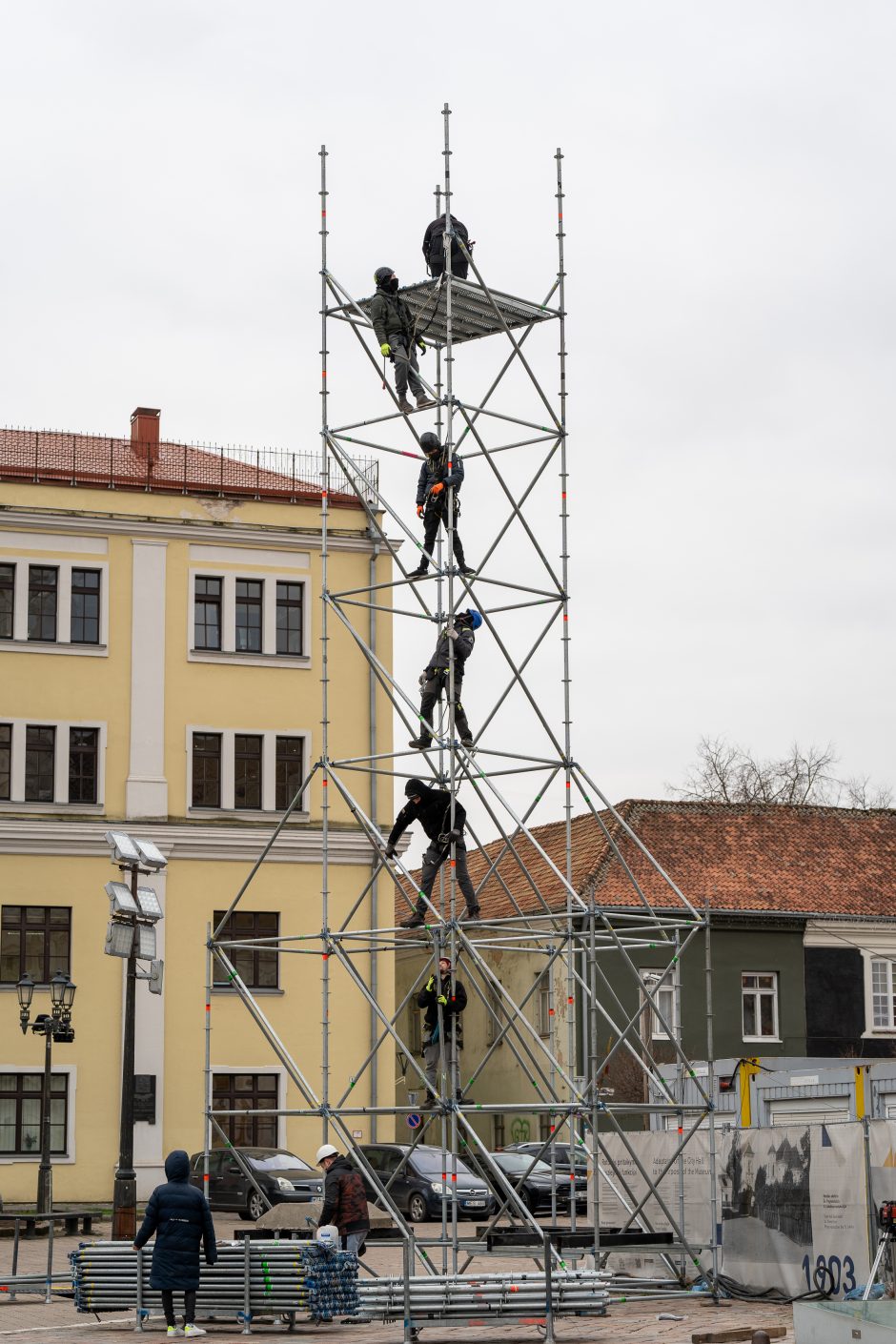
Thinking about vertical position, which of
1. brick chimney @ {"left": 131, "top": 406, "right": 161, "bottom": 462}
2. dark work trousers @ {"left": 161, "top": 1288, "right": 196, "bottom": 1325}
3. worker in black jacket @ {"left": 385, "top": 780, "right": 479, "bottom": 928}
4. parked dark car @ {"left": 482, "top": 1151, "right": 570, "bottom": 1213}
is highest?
brick chimney @ {"left": 131, "top": 406, "right": 161, "bottom": 462}

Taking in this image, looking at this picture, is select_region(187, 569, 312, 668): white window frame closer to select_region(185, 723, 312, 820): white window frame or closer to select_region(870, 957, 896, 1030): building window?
select_region(185, 723, 312, 820): white window frame

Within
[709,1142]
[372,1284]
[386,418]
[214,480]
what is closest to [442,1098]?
[372,1284]

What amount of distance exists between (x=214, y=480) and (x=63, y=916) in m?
9.06

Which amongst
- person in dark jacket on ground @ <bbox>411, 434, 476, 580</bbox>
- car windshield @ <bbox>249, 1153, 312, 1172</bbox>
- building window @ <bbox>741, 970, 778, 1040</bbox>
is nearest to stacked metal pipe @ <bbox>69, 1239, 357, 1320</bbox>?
person in dark jacket on ground @ <bbox>411, 434, 476, 580</bbox>

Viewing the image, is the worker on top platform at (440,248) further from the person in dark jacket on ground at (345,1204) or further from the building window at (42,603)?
the building window at (42,603)

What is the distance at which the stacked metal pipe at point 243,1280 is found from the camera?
16484 mm

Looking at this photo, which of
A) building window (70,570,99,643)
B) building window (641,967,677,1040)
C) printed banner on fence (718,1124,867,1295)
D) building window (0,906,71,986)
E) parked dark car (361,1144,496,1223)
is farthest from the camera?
building window (641,967,677,1040)

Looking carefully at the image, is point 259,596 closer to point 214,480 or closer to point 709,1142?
point 214,480

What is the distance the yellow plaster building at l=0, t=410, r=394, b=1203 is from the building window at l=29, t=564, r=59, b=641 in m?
0.05

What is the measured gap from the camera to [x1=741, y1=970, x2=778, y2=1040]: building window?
46.7m

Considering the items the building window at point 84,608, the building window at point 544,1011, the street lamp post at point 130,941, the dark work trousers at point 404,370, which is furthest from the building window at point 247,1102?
the dark work trousers at point 404,370

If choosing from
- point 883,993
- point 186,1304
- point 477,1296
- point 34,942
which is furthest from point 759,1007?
point 186,1304

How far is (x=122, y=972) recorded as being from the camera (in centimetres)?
3941

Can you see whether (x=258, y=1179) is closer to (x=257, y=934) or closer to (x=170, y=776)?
(x=257, y=934)
